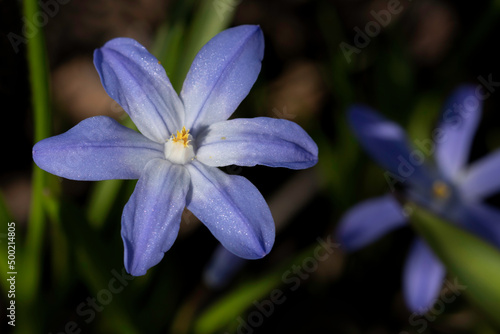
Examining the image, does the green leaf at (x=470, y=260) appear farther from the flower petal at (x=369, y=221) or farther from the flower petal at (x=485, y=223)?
Result: the flower petal at (x=485, y=223)

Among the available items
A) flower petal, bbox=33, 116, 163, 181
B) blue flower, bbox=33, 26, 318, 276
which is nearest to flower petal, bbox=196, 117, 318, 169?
blue flower, bbox=33, 26, 318, 276

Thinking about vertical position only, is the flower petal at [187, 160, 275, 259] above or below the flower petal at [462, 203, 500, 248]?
above

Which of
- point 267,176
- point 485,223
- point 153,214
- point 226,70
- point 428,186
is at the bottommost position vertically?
point 485,223

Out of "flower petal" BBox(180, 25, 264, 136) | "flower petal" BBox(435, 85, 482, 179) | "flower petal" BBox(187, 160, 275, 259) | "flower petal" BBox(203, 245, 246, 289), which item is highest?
"flower petal" BBox(180, 25, 264, 136)

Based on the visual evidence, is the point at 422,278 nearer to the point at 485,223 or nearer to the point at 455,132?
the point at 485,223

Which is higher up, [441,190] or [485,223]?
[441,190]

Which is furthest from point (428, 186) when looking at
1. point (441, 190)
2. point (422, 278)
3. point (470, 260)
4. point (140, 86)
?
point (140, 86)

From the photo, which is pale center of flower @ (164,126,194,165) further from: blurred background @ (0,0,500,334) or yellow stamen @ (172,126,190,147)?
blurred background @ (0,0,500,334)

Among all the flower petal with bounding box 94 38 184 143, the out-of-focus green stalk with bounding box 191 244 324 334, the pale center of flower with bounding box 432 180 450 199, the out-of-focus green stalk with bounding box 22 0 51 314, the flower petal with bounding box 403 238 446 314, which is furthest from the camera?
the pale center of flower with bounding box 432 180 450 199

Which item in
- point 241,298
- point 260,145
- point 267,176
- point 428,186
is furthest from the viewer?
point 267,176
